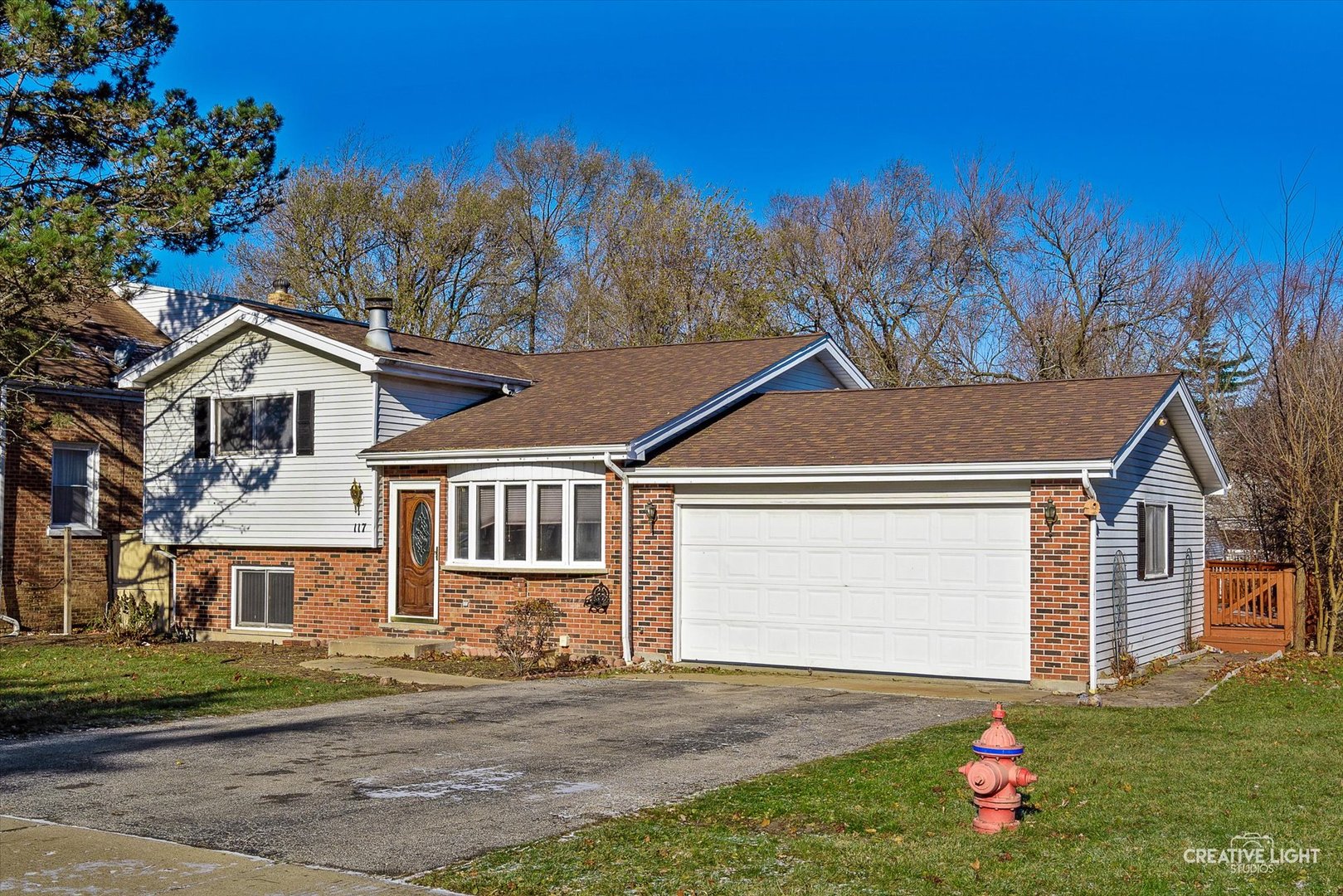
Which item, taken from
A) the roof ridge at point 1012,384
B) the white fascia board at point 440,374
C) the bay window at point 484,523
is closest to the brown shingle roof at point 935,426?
the roof ridge at point 1012,384

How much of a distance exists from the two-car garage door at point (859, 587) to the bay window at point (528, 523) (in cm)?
140

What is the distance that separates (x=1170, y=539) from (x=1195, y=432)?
63.0 inches

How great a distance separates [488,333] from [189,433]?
19203 mm

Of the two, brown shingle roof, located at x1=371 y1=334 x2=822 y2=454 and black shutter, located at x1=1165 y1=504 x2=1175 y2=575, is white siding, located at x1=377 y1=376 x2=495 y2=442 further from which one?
black shutter, located at x1=1165 y1=504 x2=1175 y2=575

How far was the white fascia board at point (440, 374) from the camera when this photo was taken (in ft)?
65.2

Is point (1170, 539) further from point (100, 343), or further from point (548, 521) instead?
point (100, 343)

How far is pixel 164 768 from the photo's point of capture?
10.4 m

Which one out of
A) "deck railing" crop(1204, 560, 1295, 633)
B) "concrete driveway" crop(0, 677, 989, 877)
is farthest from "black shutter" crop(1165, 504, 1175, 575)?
"concrete driveway" crop(0, 677, 989, 877)

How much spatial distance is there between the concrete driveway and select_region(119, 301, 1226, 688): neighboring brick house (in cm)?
182

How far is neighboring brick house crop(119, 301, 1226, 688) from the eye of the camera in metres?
15.6

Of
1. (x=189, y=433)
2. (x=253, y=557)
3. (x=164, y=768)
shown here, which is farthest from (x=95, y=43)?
(x=164, y=768)

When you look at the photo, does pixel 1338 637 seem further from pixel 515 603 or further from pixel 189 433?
pixel 189 433

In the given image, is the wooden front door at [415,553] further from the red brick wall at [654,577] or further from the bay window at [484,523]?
the red brick wall at [654,577]

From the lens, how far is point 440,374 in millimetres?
21109
